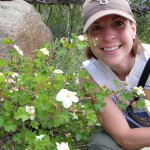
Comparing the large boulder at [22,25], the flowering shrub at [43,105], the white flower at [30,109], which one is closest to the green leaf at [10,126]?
the flowering shrub at [43,105]

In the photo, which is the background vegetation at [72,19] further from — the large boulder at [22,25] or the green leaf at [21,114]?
the green leaf at [21,114]

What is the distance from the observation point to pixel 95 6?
2162 mm

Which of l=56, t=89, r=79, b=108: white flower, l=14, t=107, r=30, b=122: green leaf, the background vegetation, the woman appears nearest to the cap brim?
the woman

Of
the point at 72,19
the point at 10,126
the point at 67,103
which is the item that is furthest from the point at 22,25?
the point at 67,103

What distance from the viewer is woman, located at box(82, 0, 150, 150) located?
6.97 feet

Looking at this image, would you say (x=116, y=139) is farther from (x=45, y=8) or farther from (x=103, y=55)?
(x=45, y=8)

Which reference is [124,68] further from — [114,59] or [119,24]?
[119,24]

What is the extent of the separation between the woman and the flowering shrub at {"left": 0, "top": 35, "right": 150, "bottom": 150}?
186 mm

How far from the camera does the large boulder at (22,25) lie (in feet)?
13.9

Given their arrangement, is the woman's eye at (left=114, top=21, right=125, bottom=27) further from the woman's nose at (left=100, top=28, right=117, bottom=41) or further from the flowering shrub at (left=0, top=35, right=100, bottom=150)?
the flowering shrub at (left=0, top=35, right=100, bottom=150)

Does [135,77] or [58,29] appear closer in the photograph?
[135,77]

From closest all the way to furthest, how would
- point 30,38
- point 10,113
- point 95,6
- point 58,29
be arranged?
point 10,113, point 95,6, point 30,38, point 58,29

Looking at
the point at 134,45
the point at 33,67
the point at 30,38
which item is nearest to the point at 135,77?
the point at 134,45

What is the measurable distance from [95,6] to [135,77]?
1.48 feet
